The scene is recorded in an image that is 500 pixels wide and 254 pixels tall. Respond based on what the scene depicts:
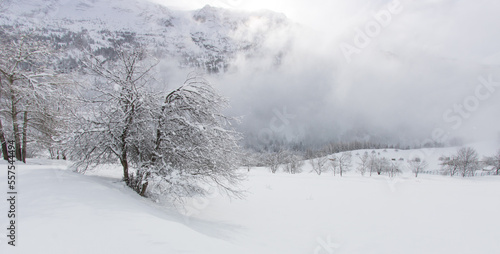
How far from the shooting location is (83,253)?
2.97 meters

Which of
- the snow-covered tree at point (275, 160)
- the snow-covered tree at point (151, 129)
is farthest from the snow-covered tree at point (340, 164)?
the snow-covered tree at point (151, 129)

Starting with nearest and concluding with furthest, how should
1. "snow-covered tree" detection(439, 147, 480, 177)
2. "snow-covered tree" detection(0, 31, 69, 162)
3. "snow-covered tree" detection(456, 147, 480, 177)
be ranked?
1. "snow-covered tree" detection(0, 31, 69, 162)
2. "snow-covered tree" detection(456, 147, 480, 177)
3. "snow-covered tree" detection(439, 147, 480, 177)

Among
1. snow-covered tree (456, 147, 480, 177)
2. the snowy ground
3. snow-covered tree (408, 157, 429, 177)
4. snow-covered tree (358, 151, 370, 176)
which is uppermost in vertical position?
the snowy ground

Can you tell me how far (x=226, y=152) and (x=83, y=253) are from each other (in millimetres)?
5965

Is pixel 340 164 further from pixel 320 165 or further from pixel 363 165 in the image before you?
pixel 363 165

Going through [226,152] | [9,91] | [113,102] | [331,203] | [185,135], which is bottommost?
[331,203]

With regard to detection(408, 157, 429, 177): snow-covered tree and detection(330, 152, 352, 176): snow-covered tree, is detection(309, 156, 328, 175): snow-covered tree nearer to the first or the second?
detection(330, 152, 352, 176): snow-covered tree

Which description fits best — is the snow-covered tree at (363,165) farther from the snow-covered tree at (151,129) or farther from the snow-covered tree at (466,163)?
the snow-covered tree at (151,129)

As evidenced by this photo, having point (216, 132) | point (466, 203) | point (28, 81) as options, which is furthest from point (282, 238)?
point (28, 81)

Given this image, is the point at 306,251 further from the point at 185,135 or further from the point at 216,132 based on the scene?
the point at 185,135

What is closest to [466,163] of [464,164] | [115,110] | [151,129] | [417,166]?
[464,164]

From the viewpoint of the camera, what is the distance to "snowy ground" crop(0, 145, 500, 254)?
3.53 m

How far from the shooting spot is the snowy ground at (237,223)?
3.53 metres

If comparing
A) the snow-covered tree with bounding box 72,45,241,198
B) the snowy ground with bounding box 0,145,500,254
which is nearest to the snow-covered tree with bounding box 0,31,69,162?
the snow-covered tree with bounding box 72,45,241,198
